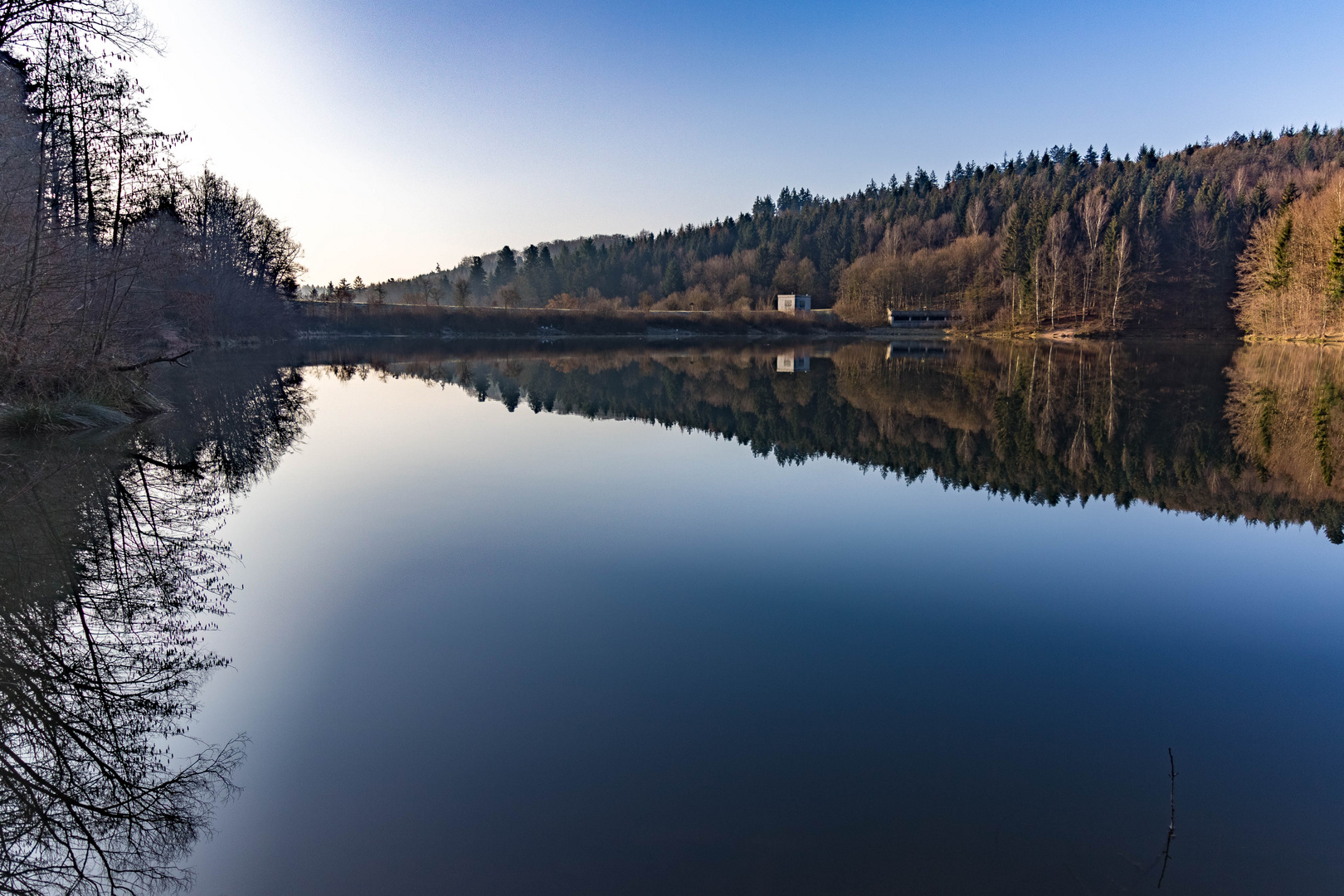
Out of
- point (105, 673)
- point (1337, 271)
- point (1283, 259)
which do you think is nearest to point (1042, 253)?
point (1283, 259)

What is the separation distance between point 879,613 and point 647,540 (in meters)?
3.12

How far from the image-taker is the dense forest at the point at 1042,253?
6088 cm

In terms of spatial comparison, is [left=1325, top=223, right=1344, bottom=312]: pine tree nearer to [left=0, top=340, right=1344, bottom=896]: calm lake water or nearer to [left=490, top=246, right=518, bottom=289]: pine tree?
[left=0, top=340, right=1344, bottom=896]: calm lake water

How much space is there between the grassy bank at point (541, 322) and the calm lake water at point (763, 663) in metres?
62.0

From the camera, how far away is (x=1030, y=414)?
1889 cm

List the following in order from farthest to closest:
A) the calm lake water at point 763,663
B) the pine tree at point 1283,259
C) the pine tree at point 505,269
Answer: the pine tree at point 505,269 → the pine tree at point 1283,259 → the calm lake water at point 763,663

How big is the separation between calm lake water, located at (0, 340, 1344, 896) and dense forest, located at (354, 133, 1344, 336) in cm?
5426

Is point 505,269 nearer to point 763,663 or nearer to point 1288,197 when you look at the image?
point 1288,197

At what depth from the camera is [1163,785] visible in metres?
3.97

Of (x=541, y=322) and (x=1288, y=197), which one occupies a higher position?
(x=1288, y=197)

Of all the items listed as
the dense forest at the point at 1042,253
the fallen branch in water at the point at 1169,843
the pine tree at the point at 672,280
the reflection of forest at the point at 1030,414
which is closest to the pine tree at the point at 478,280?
the dense forest at the point at 1042,253

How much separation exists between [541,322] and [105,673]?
76.1m

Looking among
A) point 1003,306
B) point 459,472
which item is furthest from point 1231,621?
point 1003,306

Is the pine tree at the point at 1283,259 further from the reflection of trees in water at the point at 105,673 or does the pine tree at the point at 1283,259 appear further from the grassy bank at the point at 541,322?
the reflection of trees in water at the point at 105,673
